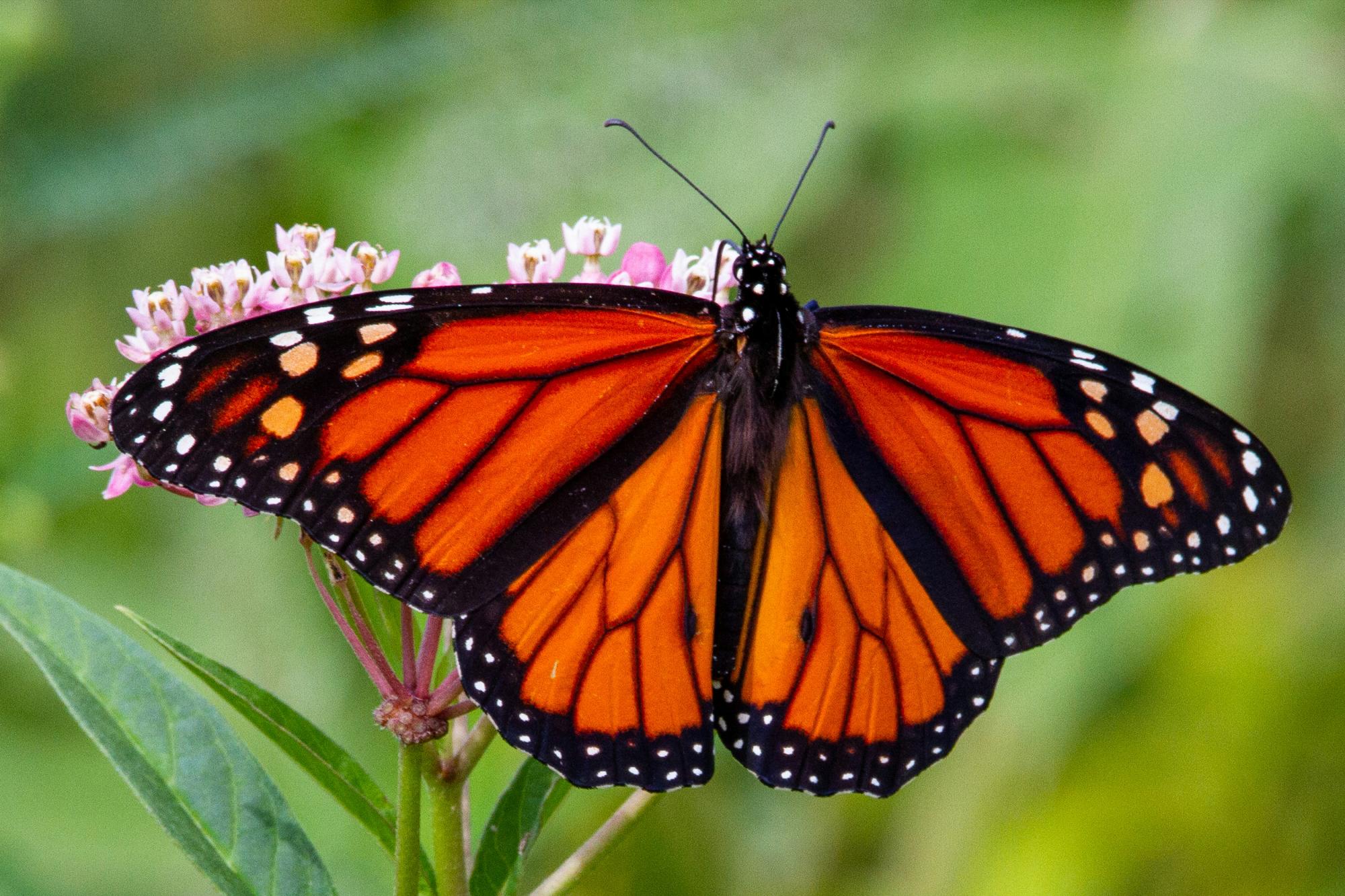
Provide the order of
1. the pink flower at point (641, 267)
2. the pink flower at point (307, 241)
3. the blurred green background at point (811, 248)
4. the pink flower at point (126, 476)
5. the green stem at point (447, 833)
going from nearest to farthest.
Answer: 1. the green stem at point (447, 833)
2. the pink flower at point (126, 476)
3. the pink flower at point (307, 241)
4. the pink flower at point (641, 267)
5. the blurred green background at point (811, 248)

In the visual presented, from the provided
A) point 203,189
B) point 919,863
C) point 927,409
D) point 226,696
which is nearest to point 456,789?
point 226,696

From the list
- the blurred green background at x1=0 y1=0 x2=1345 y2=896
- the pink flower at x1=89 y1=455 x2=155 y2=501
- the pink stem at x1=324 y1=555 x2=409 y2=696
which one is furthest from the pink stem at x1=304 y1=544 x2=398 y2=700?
the blurred green background at x1=0 y1=0 x2=1345 y2=896

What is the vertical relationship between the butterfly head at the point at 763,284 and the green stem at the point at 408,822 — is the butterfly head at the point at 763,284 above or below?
above

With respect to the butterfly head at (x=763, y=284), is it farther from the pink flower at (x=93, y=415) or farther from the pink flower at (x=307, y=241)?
the pink flower at (x=93, y=415)

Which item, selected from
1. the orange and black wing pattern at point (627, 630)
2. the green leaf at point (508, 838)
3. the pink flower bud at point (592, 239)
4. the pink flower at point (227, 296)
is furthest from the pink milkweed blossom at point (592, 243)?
the green leaf at point (508, 838)

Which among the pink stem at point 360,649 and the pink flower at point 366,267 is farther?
the pink flower at point 366,267

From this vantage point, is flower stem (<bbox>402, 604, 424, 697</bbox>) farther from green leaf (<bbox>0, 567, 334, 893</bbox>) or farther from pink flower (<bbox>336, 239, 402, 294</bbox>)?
pink flower (<bbox>336, 239, 402, 294</bbox>)

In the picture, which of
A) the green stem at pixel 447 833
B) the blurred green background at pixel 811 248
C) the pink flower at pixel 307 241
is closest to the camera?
the green stem at pixel 447 833

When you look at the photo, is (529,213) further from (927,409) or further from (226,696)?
(226,696)
